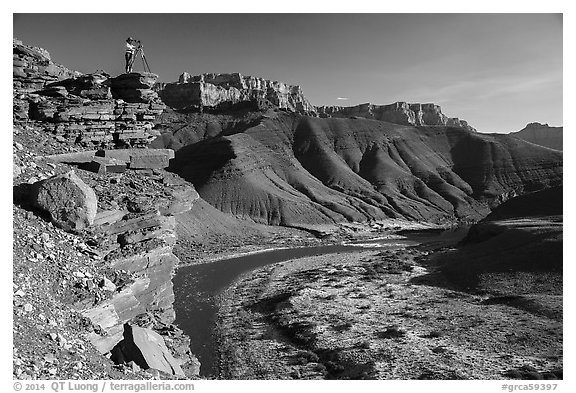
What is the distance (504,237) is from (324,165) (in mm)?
68414

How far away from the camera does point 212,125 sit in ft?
422

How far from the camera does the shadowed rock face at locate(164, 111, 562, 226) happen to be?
285ft

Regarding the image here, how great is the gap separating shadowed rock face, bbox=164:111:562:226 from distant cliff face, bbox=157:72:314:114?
18165 millimetres

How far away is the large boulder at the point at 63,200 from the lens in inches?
393

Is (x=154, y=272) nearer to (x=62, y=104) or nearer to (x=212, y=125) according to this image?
(x=62, y=104)

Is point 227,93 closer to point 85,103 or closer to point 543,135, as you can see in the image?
point 543,135

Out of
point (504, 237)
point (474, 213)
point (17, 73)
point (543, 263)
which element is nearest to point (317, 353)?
point (17, 73)

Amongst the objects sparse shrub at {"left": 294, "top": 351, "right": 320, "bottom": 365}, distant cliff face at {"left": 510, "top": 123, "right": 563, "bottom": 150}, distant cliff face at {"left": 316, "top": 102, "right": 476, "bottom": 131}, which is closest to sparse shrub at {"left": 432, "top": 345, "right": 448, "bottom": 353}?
sparse shrub at {"left": 294, "top": 351, "right": 320, "bottom": 365}

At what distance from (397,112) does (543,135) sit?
194ft

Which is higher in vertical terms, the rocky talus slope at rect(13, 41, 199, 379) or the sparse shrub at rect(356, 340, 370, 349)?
the rocky talus slope at rect(13, 41, 199, 379)

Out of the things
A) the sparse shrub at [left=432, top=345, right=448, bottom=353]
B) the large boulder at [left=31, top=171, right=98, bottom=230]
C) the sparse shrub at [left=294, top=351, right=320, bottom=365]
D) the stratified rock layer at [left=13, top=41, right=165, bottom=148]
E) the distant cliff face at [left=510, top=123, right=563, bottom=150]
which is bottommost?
the sparse shrub at [left=294, top=351, right=320, bottom=365]

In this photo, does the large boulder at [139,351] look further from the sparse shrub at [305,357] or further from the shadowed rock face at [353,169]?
the shadowed rock face at [353,169]

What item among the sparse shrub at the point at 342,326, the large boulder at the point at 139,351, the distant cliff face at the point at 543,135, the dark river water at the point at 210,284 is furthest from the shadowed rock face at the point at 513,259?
the distant cliff face at the point at 543,135

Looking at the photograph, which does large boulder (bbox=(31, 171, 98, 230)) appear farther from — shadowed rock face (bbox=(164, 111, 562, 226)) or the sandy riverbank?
shadowed rock face (bbox=(164, 111, 562, 226))
